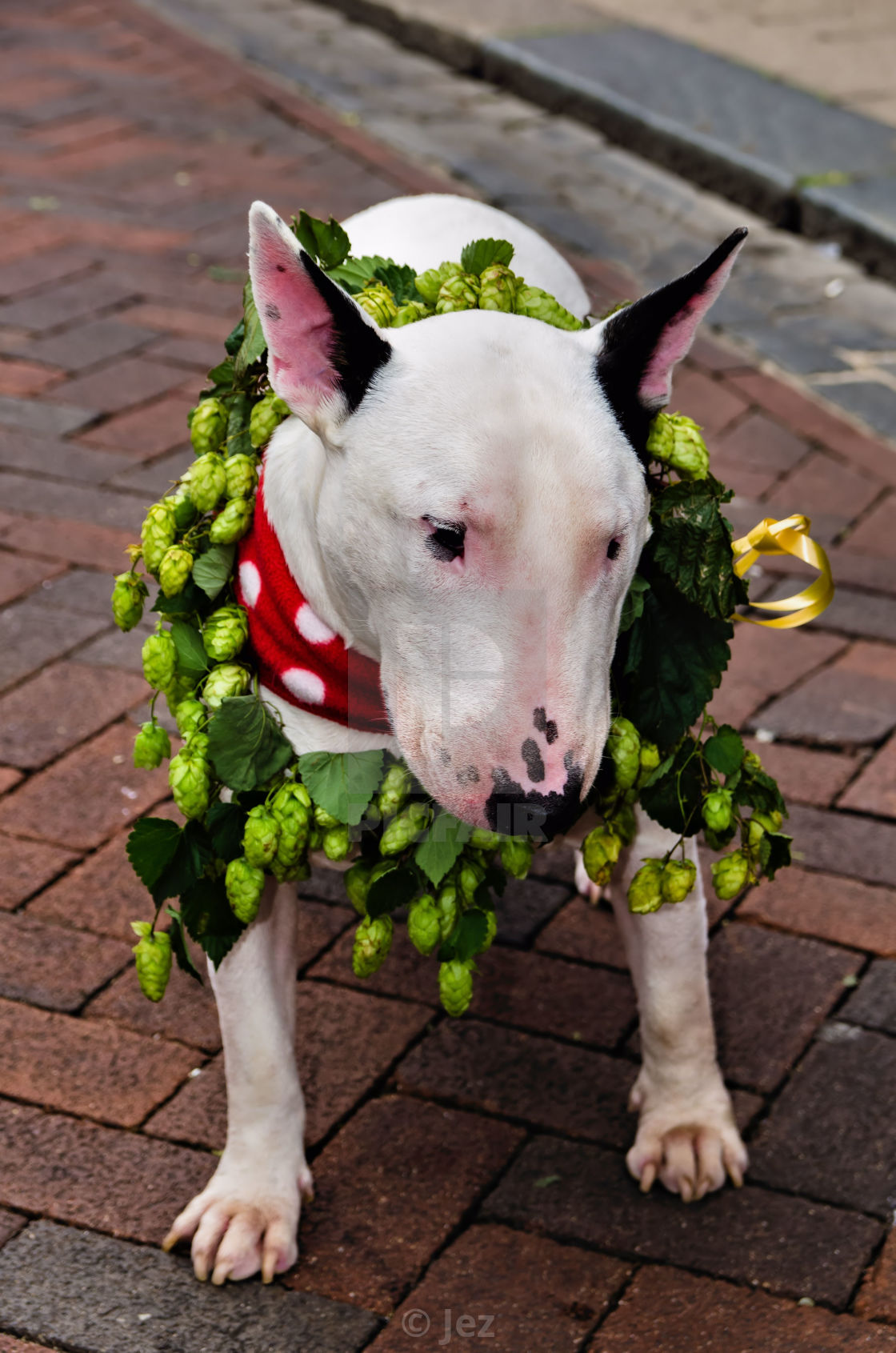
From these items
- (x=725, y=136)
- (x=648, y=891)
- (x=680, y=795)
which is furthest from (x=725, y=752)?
(x=725, y=136)

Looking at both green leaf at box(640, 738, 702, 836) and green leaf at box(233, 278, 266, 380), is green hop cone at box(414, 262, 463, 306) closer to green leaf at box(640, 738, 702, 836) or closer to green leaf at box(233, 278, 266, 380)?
green leaf at box(233, 278, 266, 380)

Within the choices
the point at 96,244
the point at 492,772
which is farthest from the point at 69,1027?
the point at 96,244

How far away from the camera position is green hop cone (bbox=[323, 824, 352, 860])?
75.9 inches

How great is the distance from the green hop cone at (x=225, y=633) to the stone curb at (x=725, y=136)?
378 cm

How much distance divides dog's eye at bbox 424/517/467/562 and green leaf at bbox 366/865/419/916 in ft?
1.51

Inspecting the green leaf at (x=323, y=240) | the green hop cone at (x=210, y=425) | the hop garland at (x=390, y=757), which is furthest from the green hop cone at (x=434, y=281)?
the green hop cone at (x=210, y=425)

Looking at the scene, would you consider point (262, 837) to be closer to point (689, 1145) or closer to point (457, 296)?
point (457, 296)

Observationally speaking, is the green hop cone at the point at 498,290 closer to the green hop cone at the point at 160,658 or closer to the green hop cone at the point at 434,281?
the green hop cone at the point at 434,281

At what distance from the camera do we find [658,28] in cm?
738

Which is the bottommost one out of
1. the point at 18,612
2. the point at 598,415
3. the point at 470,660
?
the point at 18,612

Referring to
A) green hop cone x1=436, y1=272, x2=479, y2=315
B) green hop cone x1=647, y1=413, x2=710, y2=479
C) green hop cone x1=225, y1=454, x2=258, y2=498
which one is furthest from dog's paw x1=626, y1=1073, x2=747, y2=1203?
green hop cone x1=436, y1=272, x2=479, y2=315

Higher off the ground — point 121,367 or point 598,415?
point 598,415

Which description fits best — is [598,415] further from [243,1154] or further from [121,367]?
[121,367]

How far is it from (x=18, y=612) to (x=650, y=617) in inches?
73.7
